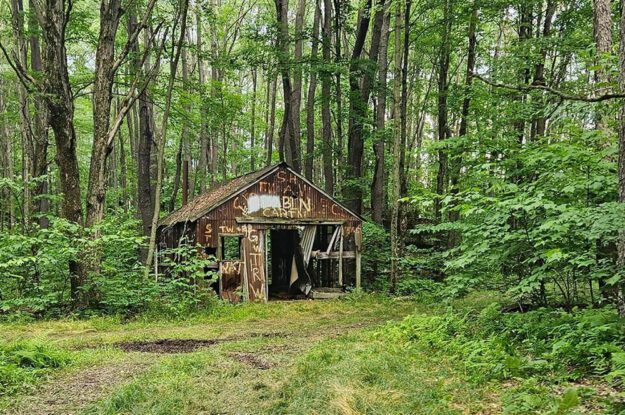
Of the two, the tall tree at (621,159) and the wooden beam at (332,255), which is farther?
the wooden beam at (332,255)

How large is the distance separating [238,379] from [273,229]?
10.8 m

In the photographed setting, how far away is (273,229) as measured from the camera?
16281 millimetres

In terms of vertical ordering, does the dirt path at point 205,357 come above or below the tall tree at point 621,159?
below

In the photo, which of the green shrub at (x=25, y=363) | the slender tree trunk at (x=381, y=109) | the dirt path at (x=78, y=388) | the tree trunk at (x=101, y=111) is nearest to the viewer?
the dirt path at (x=78, y=388)

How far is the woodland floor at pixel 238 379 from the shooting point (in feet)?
14.7

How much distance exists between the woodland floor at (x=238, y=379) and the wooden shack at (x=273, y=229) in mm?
5331

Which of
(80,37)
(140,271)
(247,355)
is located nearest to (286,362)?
(247,355)

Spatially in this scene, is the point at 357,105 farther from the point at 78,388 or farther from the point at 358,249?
the point at 78,388

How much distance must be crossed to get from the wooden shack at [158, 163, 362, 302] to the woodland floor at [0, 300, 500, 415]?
533 centimetres

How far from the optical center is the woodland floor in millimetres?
4473

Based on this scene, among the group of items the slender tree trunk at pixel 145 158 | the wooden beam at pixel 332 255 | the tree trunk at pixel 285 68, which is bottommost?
the wooden beam at pixel 332 255

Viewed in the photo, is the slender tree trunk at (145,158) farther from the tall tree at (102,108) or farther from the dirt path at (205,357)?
the dirt path at (205,357)

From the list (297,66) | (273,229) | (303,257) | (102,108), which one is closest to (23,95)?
(102,108)

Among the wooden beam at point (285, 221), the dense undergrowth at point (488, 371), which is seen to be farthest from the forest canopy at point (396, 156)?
the wooden beam at point (285, 221)
